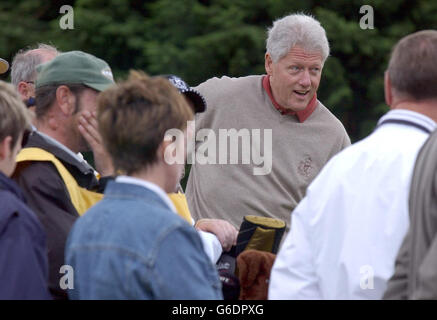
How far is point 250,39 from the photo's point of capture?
7539mm

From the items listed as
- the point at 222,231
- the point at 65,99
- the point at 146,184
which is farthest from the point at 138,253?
the point at 222,231

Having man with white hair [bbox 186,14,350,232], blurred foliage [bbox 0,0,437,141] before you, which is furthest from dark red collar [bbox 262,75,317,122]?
blurred foliage [bbox 0,0,437,141]

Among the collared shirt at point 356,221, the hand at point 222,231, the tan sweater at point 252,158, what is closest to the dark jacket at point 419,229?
the collared shirt at point 356,221

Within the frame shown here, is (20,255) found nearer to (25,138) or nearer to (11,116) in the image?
(11,116)

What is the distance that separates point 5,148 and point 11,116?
0.09 meters

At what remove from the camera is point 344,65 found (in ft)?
25.4

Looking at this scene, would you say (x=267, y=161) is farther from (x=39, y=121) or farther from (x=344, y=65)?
(x=344, y=65)

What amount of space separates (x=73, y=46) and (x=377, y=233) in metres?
6.42

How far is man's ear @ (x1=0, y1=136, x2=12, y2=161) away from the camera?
85.9 inches

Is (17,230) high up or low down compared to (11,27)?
down

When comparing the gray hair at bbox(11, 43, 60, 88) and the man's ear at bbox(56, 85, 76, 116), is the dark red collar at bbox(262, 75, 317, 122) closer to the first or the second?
the gray hair at bbox(11, 43, 60, 88)

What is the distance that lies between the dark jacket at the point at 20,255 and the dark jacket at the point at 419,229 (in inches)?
34.3

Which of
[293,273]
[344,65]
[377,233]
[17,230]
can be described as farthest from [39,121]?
[344,65]

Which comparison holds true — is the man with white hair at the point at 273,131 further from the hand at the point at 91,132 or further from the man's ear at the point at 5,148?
the man's ear at the point at 5,148
